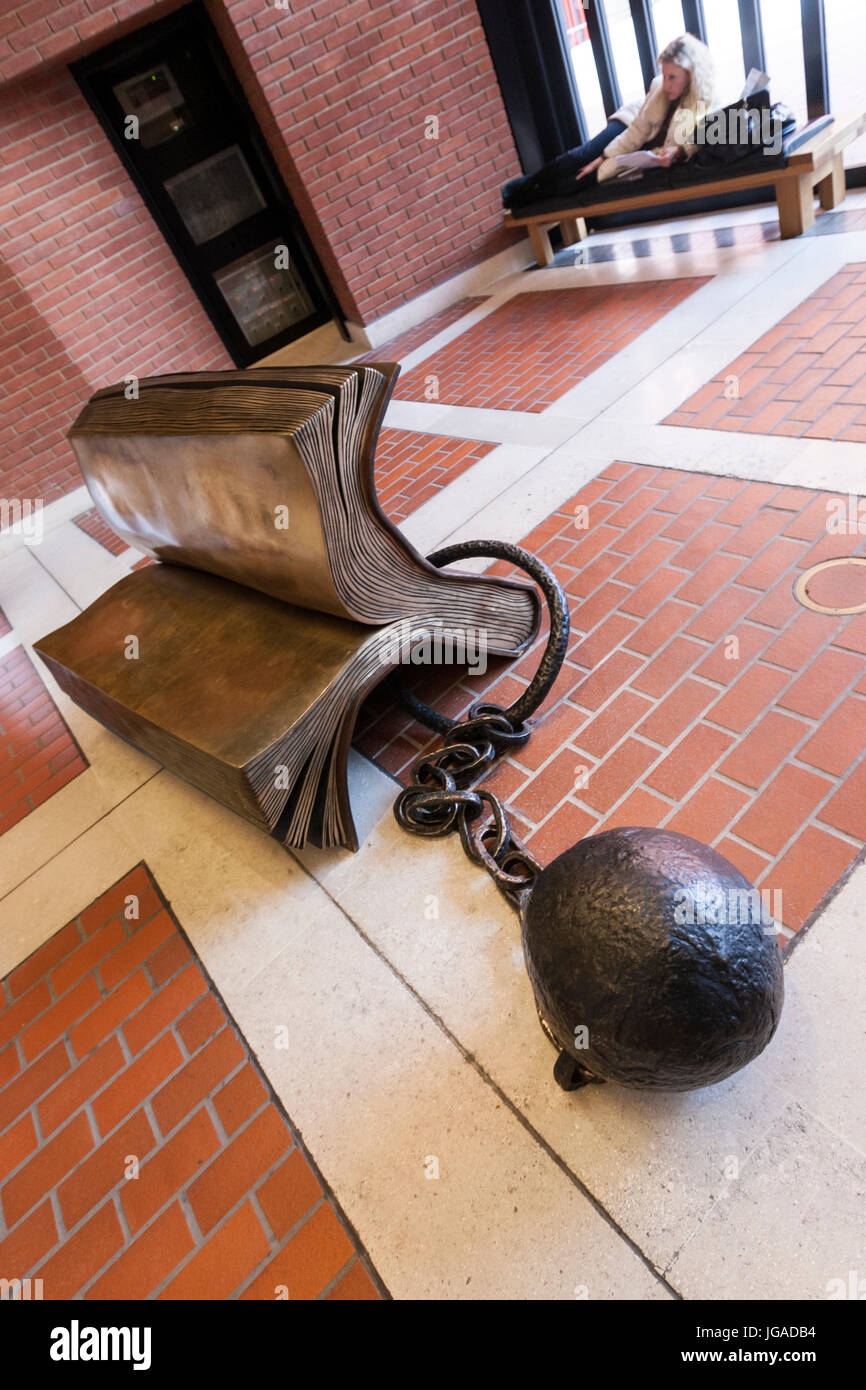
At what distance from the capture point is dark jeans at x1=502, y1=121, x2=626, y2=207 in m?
6.29

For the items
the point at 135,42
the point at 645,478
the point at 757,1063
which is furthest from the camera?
the point at 135,42

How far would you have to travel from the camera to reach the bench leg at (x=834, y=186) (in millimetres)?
5105

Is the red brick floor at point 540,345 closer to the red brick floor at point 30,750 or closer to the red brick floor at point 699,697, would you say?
the red brick floor at point 699,697

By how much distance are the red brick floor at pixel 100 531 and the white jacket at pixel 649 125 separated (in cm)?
470

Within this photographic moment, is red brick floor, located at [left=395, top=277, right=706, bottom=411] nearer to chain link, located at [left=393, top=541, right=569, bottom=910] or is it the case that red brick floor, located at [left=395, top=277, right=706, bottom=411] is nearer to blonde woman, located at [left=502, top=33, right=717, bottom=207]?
blonde woman, located at [left=502, top=33, right=717, bottom=207]

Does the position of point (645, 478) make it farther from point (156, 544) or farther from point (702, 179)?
point (702, 179)

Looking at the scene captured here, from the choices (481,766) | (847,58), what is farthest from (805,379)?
(847,58)

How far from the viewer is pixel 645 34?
608 cm

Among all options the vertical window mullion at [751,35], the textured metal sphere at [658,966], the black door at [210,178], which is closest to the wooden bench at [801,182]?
the vertical window mullion at [751,35]

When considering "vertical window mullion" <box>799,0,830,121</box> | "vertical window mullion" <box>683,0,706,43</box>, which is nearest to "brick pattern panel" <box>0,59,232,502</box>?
"vertical window mullion" <box>683,0,706,43</box>

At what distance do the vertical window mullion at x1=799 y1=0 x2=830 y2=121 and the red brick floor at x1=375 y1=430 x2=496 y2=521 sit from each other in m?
3.33

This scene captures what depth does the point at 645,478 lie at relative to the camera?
12.3ft
